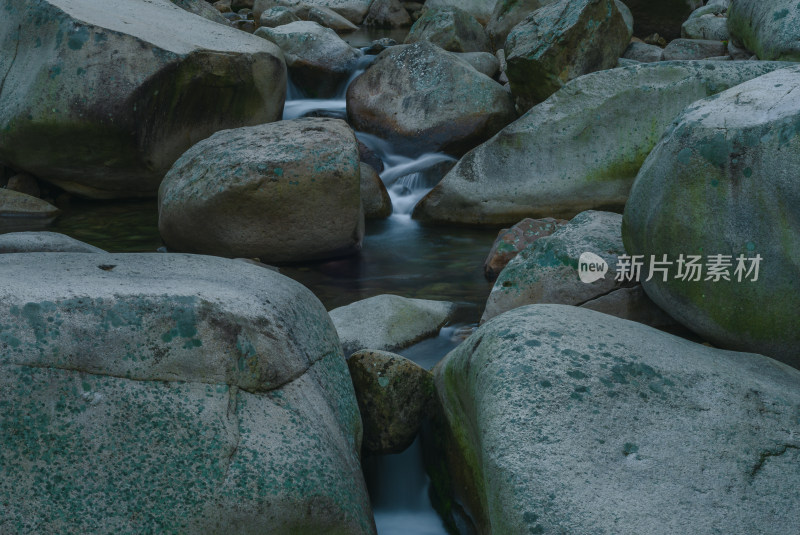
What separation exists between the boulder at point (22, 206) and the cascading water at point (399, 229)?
2.91 m

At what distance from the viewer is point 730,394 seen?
2.66 metres

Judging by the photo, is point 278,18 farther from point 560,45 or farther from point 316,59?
point 560,45

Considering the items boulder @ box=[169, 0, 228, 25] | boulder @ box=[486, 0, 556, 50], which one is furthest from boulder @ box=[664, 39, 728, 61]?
boulder @ box=[169, 0, 228, 25]

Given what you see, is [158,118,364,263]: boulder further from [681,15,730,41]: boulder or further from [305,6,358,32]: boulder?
[305,6,358,32]: boulder

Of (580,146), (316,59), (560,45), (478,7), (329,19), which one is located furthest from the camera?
(329,19)

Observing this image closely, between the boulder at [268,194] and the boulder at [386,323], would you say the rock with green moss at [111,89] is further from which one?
the boulder at [386,323]

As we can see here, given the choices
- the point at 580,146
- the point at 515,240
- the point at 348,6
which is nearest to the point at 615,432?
the point at 515,240

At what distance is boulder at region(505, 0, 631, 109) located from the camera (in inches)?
308

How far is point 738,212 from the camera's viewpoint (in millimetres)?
3174

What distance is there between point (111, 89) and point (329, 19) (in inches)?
404

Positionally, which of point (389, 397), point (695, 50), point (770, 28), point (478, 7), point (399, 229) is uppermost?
point (478, 7)

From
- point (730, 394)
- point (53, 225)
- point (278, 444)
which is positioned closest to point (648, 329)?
point (730, 394)

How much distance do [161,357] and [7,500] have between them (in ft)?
1.92

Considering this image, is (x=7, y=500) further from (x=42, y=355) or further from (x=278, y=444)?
(x=278, y=444)
